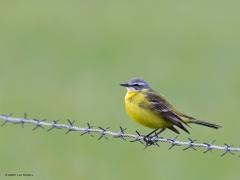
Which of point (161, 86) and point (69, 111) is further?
point (161, 86)

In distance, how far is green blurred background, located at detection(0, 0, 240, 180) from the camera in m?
13.7

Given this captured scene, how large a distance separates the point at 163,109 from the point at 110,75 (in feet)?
28.6

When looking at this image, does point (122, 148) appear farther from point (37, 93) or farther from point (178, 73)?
point (178, 73)

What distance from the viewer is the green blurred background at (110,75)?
1368cm

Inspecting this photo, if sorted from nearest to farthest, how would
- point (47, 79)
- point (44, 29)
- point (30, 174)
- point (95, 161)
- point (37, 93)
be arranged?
point (30, 174), point (95, 161), point (37, 93), point (47, 79), point (44, 29)

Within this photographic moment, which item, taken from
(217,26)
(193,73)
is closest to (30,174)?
(193,73)

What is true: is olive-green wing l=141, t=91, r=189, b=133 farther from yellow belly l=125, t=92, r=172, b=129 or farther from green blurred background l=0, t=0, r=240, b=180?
green blurred background l=0, t=0, r=240, b=180

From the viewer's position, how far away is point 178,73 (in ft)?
63.9

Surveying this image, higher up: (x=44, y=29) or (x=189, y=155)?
(x=44, y=29)

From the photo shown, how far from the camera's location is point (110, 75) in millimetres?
19250

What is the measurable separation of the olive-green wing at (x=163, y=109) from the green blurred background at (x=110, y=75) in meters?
2.51

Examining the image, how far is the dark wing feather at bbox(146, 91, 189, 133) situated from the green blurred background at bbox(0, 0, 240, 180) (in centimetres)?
251

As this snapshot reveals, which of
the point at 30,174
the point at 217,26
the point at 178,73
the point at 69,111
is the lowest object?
the point at 30,174

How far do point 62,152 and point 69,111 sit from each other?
246 cm
